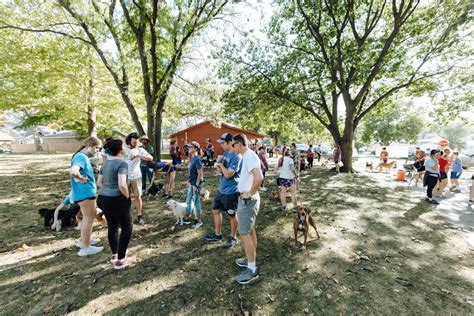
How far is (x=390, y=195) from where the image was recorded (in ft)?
27.9

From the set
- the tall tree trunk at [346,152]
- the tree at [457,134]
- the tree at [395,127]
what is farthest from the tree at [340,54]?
the tree at [457,134]

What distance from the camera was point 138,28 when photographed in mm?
10141

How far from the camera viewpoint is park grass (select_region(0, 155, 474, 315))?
276 centimetres

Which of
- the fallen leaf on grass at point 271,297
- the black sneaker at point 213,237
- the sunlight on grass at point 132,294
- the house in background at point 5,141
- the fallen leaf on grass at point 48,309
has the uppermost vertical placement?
the house in background at point 5,141

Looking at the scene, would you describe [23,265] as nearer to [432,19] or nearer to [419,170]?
[419,170]

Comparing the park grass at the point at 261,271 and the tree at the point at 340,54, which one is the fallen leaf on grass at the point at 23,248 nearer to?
the park grass at the point at 261,271

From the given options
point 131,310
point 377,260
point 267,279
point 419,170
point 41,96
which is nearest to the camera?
point 131,310

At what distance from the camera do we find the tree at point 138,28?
9.30 m

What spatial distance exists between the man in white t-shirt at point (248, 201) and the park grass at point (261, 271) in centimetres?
23

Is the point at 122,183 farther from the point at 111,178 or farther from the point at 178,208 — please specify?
the point at 178,208

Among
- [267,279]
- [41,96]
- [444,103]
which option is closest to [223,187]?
[267,279]

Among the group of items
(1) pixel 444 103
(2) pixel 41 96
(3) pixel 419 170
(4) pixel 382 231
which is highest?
(2) pixel 41 96

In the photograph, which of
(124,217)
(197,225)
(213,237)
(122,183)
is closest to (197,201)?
(197,225)

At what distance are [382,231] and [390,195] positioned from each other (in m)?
4.28
